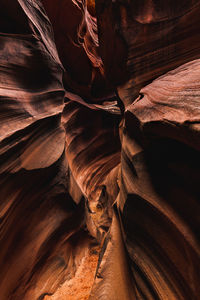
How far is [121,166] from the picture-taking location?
9.23 ft

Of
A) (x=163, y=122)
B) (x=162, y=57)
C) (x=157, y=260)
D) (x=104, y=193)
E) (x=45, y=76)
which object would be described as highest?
(x=45, y=76)

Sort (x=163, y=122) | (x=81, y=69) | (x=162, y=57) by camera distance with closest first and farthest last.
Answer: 1. (x=163, y=122)
2. (x=162, y=57)
3. (x=81, y=69)

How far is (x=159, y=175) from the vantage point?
1.76m

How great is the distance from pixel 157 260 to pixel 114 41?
4884 mm

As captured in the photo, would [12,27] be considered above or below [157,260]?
above

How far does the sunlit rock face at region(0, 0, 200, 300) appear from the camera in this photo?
4.43ft

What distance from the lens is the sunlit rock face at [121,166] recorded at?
53.2 inches

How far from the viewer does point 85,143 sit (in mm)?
5340

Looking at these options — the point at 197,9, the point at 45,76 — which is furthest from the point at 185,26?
the point at 45,76

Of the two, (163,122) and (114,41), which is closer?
(163,122)

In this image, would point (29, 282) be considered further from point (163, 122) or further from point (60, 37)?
point (60, 37)

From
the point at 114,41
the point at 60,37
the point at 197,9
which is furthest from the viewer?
the point at 60,37

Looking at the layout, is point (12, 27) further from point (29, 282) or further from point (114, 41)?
point (29, 282)

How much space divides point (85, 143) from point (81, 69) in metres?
4.33
